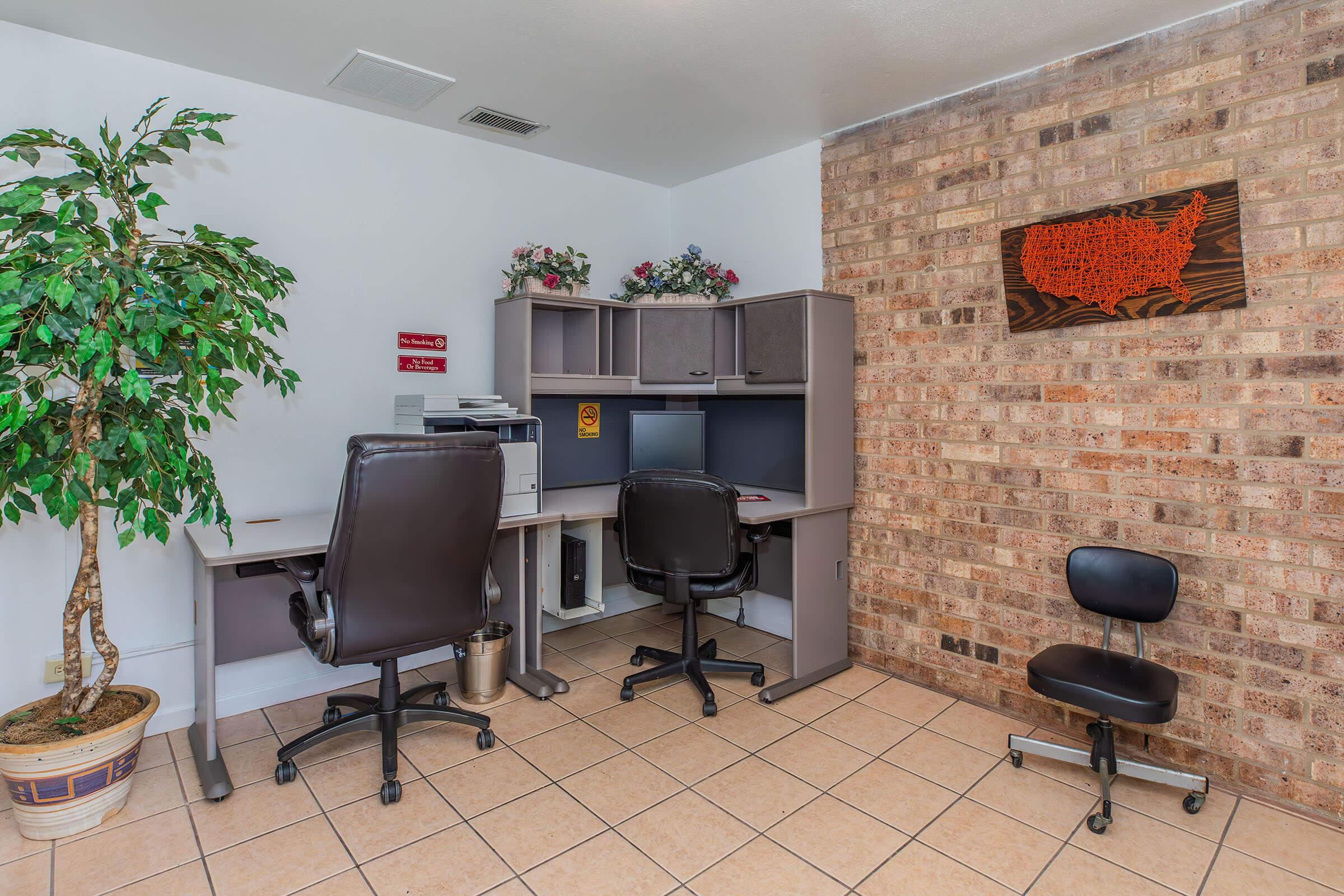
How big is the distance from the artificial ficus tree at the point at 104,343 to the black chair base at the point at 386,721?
2.24 ft

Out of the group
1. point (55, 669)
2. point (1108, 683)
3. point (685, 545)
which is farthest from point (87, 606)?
point (1108, 683)

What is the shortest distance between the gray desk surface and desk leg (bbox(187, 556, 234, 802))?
108mm

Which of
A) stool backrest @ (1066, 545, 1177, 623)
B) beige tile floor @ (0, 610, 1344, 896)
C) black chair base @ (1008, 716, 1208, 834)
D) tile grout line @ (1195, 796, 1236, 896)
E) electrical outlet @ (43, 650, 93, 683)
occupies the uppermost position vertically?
stool backrest @ (1066, 545, 1177, 623)

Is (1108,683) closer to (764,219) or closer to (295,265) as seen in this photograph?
(764,219)

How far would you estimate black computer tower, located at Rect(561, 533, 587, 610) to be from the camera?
3.74 metres

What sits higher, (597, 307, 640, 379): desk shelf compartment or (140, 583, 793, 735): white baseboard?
(597, 307, 640, 379): desk shelf compartment

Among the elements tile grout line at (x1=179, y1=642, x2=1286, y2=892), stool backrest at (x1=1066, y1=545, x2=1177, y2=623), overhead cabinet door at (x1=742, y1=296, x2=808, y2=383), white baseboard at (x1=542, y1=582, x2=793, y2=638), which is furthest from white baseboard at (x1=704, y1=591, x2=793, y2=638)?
stool backrest at (x1=1066, y1=545, x2=1177, y2=623)

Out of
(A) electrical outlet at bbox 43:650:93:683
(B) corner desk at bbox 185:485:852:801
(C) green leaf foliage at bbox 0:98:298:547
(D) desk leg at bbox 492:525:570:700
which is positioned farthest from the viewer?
(D) desk leg at bbox 492:525:570:700

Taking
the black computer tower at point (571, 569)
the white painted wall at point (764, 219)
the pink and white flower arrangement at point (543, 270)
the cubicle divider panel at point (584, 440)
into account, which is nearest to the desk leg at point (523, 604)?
the black computer tower at point (571, 569)

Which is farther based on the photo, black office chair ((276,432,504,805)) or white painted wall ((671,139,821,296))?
white painted wall ((671,139,821,296))

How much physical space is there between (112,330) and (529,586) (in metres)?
1.96

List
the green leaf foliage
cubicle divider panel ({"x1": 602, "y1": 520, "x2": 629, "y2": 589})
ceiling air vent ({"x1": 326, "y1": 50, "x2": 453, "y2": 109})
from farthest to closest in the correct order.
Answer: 1. cubicle divider panel ({"x1": 602, "y1": 520, "x2": 629, "y2": 589})
2. ceiling air vent ({"x1": 326, "y1": 50, "x2": 453, "y2": 109})
3. the green leaf foliage

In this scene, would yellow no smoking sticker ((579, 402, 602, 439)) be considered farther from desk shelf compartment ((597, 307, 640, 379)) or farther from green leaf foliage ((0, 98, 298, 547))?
green leaf foliage ((0, 98, 298, 547))

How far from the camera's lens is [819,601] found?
11.6ft
